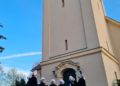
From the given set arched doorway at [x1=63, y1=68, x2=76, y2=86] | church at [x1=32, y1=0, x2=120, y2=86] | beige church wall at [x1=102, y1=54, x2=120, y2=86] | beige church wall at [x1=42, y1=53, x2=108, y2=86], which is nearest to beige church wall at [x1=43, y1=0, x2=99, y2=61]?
church at [x1=32, y1=0, x2=120, y2=86]

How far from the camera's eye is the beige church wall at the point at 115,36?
1555 cm

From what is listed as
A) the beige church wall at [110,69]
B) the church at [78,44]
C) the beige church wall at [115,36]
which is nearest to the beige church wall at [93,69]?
the church at [78,44]

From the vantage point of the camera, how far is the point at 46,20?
16.7 meters

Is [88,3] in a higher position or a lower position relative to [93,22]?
higher

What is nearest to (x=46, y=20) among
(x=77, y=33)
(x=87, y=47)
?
(x=77, y=33)

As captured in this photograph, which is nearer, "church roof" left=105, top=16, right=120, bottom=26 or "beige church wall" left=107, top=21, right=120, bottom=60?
"beige church wall" left=107, top=21, right=120, bottom=60

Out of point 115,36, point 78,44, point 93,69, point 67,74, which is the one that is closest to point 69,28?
point 78,44

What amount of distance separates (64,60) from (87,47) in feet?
6.27

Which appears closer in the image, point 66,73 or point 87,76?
point 87,76

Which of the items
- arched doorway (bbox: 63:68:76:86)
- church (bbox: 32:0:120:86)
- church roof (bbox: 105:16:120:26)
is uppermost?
church roof (bbox: 105:16:120:26)

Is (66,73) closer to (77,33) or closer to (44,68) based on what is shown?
(44,68)

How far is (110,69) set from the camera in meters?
13.0

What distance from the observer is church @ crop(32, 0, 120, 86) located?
12484 mm

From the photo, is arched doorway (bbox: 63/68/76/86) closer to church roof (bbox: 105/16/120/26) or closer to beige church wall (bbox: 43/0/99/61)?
beige church wall (bbox: 43/0/99/61)
